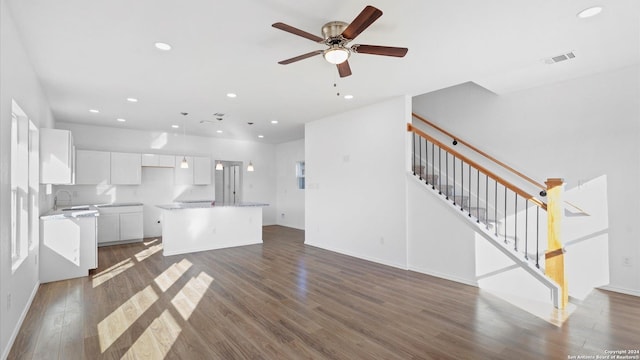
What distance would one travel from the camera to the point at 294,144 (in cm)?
971

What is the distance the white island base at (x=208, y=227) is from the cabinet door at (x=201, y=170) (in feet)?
6.99

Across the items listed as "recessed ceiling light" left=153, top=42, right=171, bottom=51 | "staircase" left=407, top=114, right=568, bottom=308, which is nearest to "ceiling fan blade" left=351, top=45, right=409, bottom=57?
"recessed ceiling light" left=153, top=42, right=171, bottom=51

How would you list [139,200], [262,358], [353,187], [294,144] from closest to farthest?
[262,358] < [353,187] < [139,200] < [294,144]

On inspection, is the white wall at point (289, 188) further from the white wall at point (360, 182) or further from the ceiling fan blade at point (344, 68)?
the ceiling fan blade at point (344, 68)

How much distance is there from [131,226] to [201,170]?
219cm

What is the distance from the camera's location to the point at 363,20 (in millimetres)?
2268

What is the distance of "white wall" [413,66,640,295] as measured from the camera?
3959mm

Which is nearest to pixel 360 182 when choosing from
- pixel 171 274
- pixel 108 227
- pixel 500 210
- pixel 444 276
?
pixel 444 276

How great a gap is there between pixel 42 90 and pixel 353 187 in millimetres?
5173

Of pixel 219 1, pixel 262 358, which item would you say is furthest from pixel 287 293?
pixel 219 1

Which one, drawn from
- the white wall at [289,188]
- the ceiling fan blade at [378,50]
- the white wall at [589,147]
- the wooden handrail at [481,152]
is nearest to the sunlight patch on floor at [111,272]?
the ceiling fan blade at [378,50]

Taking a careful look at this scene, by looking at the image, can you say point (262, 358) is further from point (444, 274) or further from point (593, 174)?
point (593, 174)

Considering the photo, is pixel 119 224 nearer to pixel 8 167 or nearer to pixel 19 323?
pixel 19 323

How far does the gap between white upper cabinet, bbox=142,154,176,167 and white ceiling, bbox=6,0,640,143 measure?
7.46 feet
